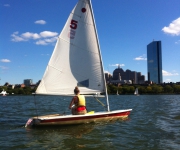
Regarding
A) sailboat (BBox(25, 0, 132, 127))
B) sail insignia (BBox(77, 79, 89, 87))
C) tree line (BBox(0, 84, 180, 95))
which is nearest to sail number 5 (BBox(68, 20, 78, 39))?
sailboat (BBox(25, 0, 132, 127))

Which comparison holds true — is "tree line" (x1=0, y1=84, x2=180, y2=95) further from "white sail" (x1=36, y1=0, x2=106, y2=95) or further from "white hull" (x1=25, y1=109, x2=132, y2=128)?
"white hull" (x1=25, y1=109, x2=132, y2=128)

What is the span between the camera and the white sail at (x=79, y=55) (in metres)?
16.4

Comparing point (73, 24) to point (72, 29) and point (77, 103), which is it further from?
point (77, 103)

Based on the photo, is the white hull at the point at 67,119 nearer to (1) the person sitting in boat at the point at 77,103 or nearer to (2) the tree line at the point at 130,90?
(1) the person sitting in boat at the point at 77,103

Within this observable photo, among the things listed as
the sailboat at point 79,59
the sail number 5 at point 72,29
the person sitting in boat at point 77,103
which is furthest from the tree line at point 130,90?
the person sitting in boat at point 77,103

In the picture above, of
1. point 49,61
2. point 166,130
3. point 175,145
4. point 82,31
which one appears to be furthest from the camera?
point 82,31

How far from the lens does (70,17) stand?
16.6 m

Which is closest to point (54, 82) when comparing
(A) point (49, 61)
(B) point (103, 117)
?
(A) point (49, 61)

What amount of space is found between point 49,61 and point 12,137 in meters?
5.30

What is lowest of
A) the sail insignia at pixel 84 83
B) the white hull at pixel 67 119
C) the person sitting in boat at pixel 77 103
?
the white hull at pixel 67 119

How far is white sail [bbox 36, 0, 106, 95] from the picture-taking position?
1641 centimetres

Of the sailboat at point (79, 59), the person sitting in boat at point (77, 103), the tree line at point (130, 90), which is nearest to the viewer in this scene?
the person sitting in boat at point (77, 103)

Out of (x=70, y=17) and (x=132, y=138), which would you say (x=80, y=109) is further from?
(x=70, y=17)

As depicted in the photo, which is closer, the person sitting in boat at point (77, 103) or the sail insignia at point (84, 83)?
the person sitting in boat at point (77, 103)
